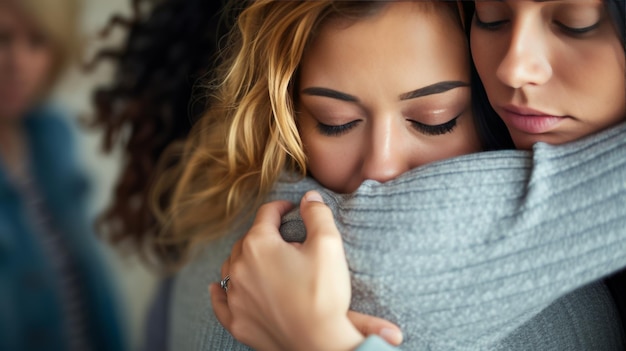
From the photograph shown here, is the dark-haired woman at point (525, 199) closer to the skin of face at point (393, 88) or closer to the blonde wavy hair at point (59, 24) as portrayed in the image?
the skin of face at point (393, 88)

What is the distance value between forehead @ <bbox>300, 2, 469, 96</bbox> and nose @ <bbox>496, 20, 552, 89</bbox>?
0.14 metres

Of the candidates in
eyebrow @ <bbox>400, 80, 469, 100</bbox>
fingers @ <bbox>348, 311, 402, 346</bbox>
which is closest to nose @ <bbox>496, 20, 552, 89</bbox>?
eyebrow @ <bbox>400, 80, 469, 100</bbox>

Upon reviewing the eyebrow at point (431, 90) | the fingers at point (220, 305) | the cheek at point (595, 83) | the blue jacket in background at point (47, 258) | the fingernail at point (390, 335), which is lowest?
the blue jacket in background at point (47, 258)

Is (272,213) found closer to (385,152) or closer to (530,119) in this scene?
(385,152)

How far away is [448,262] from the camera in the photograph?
0.79m

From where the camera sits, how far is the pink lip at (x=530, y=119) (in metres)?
0.85

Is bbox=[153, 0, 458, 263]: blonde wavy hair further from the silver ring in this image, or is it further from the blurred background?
the blurred background

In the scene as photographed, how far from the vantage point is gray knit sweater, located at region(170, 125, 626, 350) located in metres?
0.76

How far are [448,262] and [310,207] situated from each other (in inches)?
7.9

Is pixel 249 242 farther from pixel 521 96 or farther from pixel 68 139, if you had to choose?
pixel 68 139

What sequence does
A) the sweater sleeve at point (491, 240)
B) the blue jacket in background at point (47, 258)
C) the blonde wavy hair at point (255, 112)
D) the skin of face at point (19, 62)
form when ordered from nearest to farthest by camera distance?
the sweater sleeve at point (491, 240) → the blonde wavy hair at point (255, 112) → the skin of face at point (19, 62) → the blue jacket in background at point (47, 258)

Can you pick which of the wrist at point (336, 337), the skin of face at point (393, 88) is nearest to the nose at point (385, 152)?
the skin of face at point (393, 88)

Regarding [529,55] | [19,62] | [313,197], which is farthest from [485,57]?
[19,62]

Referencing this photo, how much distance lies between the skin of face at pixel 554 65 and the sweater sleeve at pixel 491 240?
40 mm
